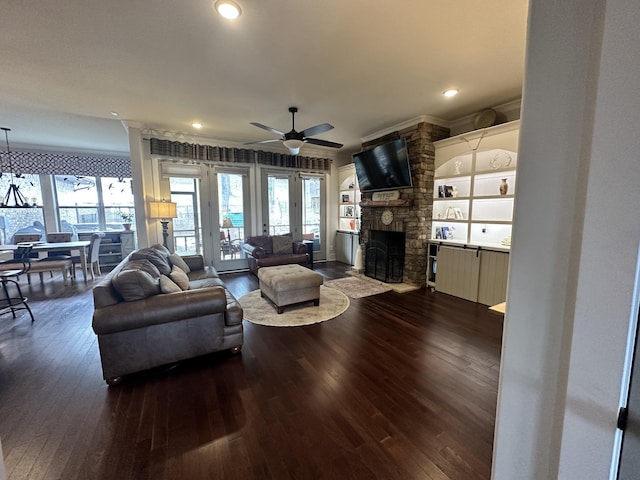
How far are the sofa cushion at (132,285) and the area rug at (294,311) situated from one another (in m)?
1.39

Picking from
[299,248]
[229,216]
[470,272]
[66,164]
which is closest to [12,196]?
[66,164]

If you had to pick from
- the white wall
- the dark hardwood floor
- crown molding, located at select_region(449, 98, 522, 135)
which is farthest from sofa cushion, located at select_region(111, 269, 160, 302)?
crown molding, located at select_region(449, 98, 522, 135)

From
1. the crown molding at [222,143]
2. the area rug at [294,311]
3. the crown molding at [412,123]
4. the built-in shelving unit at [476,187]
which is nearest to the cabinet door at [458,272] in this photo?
the built-in shelving unit at [476,187]

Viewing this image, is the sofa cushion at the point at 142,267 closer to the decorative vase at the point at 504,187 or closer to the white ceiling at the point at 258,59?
the white ceiling at the point at 258,59

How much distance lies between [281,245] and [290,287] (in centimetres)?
236

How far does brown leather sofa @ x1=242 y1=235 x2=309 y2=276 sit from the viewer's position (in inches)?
211

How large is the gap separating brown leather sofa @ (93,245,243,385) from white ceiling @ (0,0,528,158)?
2073 mm

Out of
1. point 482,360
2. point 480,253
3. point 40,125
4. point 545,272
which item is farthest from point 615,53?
point 40,125

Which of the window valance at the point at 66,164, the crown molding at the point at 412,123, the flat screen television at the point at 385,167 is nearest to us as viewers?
the crown molding at the point at 412,123

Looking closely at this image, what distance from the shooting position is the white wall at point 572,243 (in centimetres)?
61

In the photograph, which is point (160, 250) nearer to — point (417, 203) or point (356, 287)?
point (356, 287)

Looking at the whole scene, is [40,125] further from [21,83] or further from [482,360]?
[482,360]

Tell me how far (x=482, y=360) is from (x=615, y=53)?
259 centimetres

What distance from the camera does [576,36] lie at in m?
0.70
